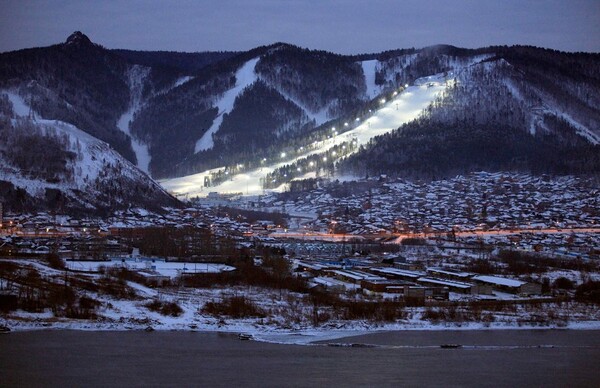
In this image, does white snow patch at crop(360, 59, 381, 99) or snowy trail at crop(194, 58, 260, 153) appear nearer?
snowy trail at crop(194, 58, 260, 153)

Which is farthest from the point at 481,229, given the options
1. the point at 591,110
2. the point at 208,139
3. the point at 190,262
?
the point at 208,139

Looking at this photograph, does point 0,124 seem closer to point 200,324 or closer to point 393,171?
point 393,171

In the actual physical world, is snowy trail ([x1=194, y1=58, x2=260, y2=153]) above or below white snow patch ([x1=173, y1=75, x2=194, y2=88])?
below

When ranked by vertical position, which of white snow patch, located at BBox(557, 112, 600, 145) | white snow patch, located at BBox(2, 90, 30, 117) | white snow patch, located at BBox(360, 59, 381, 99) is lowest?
white snow patch, located at BBox(557, 112, 600, 145)

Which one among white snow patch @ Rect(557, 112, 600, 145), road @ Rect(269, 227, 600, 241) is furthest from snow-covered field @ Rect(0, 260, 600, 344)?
white snow patch @ Rect(557, 112, 600, 145)

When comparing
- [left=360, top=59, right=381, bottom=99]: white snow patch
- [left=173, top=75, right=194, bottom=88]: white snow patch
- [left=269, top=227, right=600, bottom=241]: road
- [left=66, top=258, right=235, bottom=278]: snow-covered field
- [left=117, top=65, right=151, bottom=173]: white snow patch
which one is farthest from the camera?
[left=173, top=75, right=194, bottom=88]: white snow patch

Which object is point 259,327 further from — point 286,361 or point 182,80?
point 182,80

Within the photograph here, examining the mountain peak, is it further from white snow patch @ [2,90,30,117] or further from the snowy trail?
white snow patch @ [2,90,30,117]
